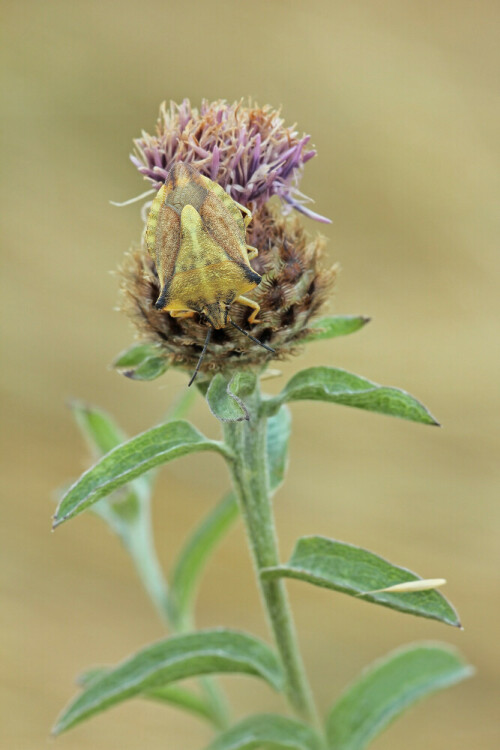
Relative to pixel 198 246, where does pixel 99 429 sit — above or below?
above

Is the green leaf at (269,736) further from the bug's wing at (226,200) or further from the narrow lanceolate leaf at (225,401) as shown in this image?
the bug's wing at (226,200)

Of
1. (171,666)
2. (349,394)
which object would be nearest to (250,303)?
(349,394)

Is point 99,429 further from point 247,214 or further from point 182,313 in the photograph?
point 247,214

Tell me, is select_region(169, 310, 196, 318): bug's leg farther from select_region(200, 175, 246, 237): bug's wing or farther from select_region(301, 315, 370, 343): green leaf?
select_region(301, 315, 370, 343): green leaf

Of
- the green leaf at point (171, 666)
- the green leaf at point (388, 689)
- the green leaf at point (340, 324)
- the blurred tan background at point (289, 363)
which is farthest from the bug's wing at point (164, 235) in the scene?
the blurred tan background at point (289, 363)

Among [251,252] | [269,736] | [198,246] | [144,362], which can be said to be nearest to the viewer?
[198,246]
